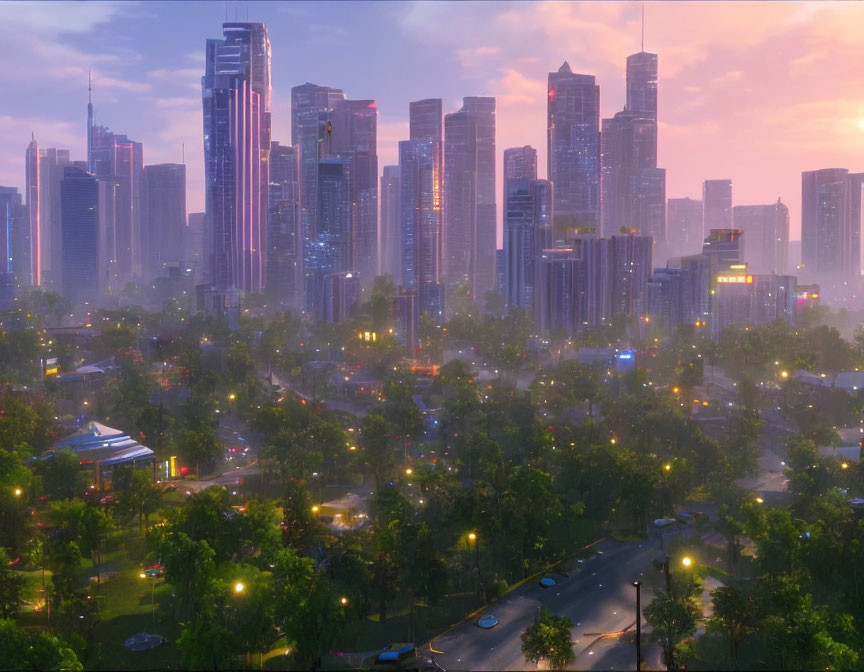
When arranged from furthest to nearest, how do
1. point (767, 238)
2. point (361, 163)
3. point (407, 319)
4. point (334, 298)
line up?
point (767, 238)
point (361, 163)
point (334, 298)
point (407, 319)

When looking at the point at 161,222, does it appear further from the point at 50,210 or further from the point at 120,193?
the point at 50,210

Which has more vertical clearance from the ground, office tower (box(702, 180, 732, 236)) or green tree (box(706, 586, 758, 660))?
office tower (box(702, 180, 732, 236))

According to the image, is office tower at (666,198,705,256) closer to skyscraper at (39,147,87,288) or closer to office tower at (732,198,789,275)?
office tower at (732,198,789,275)

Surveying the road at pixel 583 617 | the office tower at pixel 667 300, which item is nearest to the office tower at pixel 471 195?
the office tower at pixel 667 300

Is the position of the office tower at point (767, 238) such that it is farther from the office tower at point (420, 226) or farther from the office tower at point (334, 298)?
the office tower at point (334, 298)

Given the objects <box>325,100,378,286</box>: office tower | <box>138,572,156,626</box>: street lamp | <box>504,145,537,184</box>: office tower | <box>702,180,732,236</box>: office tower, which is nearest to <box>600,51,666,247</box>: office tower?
<box>504,145,537,184</box>: office tower

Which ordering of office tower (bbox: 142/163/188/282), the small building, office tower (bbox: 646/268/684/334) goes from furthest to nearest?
1. office tower (bbox: 142/163/188/282)
2. office tower (bbox: 646/268/684/334)
3. the small building

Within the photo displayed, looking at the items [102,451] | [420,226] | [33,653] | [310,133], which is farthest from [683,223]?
[33,653]
